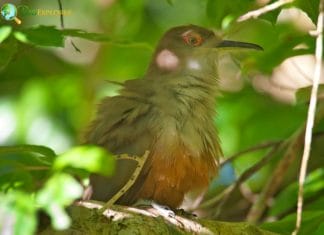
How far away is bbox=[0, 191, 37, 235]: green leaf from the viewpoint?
3328mm

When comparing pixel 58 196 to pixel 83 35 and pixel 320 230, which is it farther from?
pixel 320 230

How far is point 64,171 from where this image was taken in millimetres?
3566

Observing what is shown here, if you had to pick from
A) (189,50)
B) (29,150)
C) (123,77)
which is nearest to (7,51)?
(29,150)

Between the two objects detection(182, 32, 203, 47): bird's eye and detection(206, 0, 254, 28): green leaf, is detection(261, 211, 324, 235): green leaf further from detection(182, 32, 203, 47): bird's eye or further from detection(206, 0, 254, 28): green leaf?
detection(182, 32, 203, 47): bird's eye

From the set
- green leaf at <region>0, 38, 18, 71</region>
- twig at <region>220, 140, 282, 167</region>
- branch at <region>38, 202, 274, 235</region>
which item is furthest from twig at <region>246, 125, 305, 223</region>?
green leaf at <region>0, 38, 18, 71</region>

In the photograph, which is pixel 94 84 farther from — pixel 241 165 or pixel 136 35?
pixel 241 165

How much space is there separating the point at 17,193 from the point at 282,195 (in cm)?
332

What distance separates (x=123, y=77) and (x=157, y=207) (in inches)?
138

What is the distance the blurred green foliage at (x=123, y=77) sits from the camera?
5.18 metres

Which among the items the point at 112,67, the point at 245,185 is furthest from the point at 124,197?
the point at 112,67

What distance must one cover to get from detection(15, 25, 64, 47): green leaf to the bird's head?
170 cm

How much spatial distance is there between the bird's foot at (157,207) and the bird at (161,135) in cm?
3

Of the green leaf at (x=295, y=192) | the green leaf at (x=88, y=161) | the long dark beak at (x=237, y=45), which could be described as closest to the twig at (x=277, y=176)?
the green leaf at (x=295, y=192)

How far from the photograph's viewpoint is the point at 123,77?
8531mm
